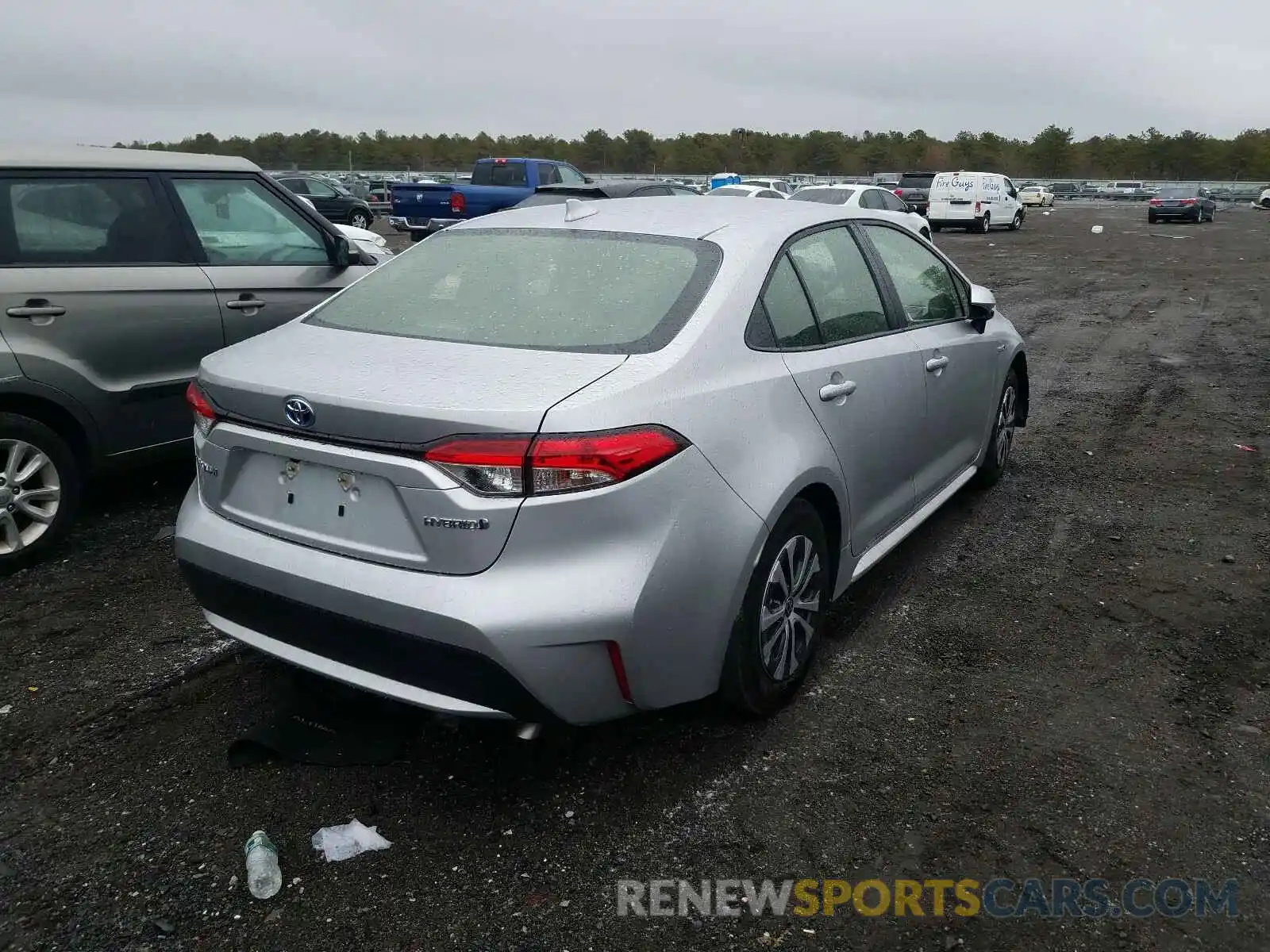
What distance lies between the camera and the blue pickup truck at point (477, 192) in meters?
20.8

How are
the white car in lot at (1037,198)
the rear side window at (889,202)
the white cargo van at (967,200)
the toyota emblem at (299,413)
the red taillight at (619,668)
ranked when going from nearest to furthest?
the red taillight at (619,668) < the toyota emblem at (299,413) < the rear side window at (889,202) < the white cargo van at (967,200) < the white car in lot at (1037,198)

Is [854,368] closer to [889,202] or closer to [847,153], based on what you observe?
[889,202]

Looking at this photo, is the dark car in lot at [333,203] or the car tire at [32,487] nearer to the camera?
the car tire at [32,487]

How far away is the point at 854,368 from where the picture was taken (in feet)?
11.8

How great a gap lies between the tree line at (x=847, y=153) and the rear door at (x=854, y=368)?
10515 cm

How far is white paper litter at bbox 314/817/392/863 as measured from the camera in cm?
271

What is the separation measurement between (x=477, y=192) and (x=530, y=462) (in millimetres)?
19518

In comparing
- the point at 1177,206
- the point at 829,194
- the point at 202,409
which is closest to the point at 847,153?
the point at 1177,206

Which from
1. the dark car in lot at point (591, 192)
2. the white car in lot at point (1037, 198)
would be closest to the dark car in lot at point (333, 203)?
the dark car in lot at point (591, 192)

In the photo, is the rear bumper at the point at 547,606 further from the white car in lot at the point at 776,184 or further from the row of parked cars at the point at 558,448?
the white car in lot at the point at 776,184

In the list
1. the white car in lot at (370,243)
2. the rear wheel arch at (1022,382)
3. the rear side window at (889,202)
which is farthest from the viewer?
the rear side window at (889,202)

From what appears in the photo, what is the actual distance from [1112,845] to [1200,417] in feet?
19.0

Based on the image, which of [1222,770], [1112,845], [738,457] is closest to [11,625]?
[738,457]

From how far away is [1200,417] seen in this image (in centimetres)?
753
